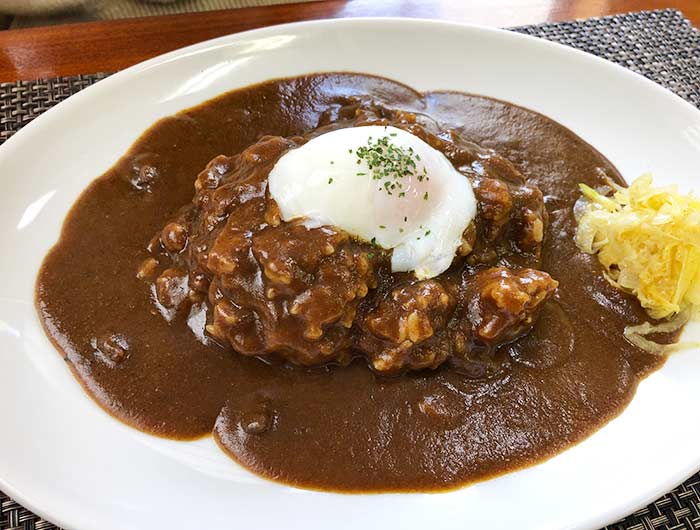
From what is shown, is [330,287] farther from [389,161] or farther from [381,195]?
[389,161]

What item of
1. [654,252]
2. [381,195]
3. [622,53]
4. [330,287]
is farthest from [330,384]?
[622,53]

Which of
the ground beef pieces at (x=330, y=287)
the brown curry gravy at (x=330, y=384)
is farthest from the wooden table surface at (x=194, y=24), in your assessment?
the ground beef pieces at (x=330, y=287)

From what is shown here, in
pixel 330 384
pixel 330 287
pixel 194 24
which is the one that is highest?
pixel 194 24

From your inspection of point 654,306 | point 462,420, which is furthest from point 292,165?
point 654,306

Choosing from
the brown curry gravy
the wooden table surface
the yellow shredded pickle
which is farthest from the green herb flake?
the wooden table surface

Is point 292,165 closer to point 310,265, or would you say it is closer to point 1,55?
point 310,265

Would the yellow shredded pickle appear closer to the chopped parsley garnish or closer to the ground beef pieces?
the ground beef pieces
